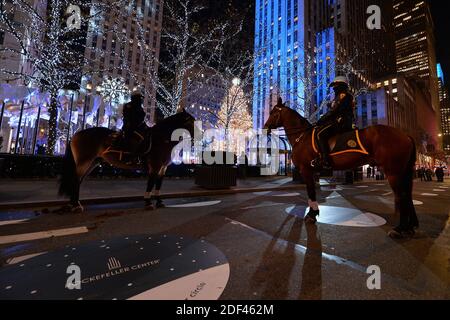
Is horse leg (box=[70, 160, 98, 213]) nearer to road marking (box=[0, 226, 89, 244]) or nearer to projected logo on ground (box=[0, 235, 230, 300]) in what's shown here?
road marking (box=[0, 226, 89, 244])

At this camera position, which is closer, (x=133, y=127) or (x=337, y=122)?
(x=337, y=122)

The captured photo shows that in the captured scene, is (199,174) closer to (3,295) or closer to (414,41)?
(3,295)

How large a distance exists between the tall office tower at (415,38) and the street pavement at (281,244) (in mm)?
193591

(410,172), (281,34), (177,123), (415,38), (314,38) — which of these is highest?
(415,38)

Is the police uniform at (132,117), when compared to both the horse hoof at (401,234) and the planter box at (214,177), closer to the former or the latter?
the planter box at (214,177)

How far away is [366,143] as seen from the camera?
13.5 ft

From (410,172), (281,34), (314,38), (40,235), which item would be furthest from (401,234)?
(281,34)

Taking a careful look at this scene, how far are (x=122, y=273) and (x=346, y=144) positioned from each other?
438 cm

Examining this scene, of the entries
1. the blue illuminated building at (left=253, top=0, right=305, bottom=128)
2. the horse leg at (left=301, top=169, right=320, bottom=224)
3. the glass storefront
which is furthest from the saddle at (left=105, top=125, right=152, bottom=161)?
the blue illuminated building at (left=253, top=0, right=305, bottom=128)

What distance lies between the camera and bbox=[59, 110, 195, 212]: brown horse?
5266 mm

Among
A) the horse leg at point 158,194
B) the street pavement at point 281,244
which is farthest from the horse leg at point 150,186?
the street pavement at point 281,244

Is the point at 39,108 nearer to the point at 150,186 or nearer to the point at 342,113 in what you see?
the point at 150,186

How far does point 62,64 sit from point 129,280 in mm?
18561

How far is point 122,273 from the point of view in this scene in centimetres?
220
